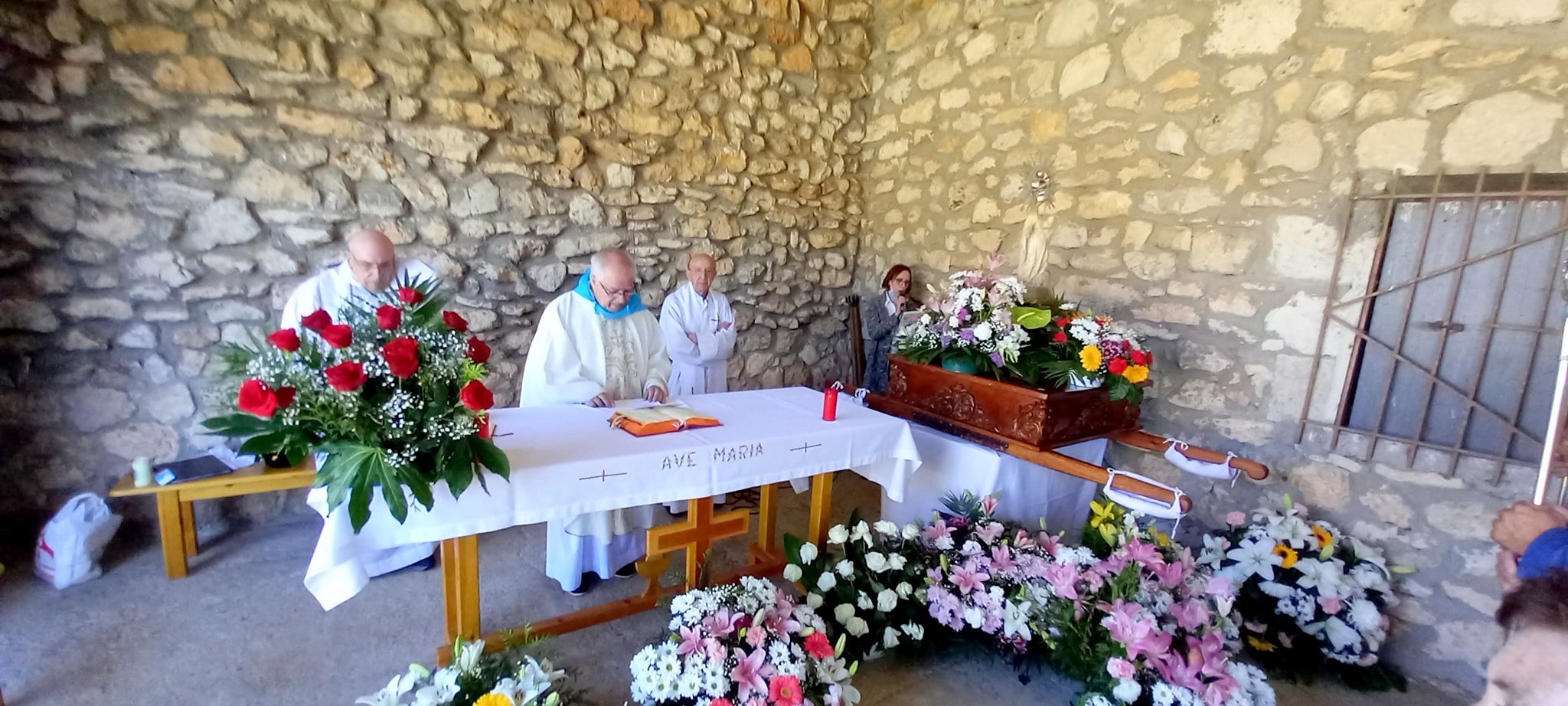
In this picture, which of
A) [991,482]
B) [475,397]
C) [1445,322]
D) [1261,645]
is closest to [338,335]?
[475,397]

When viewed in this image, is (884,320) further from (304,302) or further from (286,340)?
(286,340)

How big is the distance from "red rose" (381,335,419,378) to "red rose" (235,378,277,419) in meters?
0.25

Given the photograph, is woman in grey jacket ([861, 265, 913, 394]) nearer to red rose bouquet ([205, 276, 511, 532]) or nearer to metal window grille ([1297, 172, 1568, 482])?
metal window grille ([1297, 172, 1568, 482])

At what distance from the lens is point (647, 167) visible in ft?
14.9

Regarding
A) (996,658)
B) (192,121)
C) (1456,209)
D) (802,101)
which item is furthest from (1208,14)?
(192,121)

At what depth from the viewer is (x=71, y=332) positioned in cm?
316

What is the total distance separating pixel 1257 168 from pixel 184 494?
16.9 ft

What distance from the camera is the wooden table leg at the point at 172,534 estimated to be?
9.87 feet

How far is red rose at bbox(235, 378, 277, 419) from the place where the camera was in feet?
4.97

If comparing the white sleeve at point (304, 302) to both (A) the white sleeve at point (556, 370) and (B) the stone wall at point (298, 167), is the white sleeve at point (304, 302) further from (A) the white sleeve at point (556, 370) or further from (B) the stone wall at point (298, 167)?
(A) the white sleeve at point (556, 370)

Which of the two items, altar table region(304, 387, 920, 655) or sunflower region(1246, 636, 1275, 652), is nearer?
altar table region(304, 387, 920, 655)

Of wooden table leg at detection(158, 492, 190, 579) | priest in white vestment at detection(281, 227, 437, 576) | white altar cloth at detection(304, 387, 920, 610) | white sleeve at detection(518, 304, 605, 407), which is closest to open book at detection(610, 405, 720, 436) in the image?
white altar cloth at detection(304, 387, 920, 610)

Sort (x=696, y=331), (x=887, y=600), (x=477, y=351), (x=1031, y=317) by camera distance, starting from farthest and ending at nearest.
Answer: (x=696, y=331) → (x=1031, y=317) → (x=887, y=600) → (x=477, y=351)

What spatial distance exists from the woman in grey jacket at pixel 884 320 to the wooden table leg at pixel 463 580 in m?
3.09
